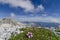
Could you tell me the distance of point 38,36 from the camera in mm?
8500

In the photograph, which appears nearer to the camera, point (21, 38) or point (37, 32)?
point (21, 38)

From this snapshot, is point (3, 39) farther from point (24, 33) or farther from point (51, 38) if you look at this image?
point (51, 38)

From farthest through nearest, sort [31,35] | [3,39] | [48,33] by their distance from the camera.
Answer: [48,33] → [3,39] → [31,35]

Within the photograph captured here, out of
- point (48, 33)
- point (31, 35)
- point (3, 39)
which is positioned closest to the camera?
Answer: point (31, 35)

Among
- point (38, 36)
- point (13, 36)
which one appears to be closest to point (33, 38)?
point (38, 36)

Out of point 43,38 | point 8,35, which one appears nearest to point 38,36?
point 43,38

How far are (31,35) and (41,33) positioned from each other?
0.99 m

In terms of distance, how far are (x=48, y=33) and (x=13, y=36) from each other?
2.04 m

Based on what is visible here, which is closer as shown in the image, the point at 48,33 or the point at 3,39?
the point at 3,39

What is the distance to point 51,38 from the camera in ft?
29.2

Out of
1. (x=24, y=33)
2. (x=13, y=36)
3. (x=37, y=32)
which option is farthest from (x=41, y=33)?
(x=13, y=36)

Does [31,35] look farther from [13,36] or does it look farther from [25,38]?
[13,36]

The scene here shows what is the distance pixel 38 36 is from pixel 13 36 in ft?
4.12

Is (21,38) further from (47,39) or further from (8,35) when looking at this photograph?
(47,39)
